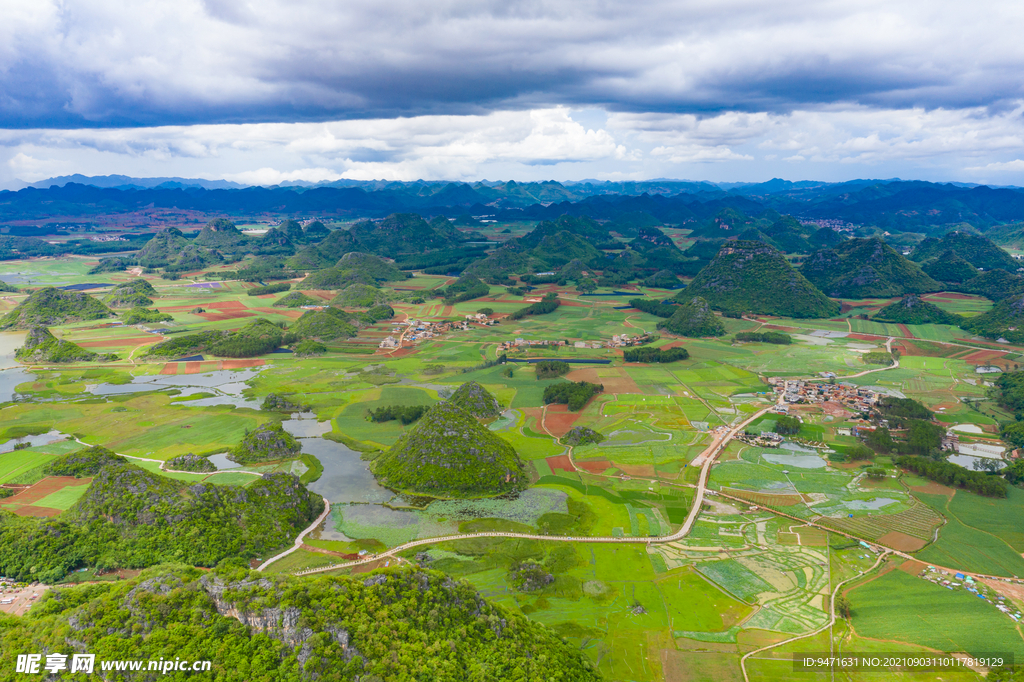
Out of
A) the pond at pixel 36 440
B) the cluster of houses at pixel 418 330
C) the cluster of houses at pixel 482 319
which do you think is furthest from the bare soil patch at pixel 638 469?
the cluster of houses at pixel 482 319

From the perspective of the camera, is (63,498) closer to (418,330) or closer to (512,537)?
(512,537)

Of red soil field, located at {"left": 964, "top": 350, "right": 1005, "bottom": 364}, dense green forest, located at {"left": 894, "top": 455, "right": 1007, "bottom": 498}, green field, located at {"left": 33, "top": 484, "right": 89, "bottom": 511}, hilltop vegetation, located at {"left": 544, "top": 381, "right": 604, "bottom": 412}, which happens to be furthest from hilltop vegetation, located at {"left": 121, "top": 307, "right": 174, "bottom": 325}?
red soil field, located at {"left": 964, "top": 350, "right": 1005, "bottom": 364}

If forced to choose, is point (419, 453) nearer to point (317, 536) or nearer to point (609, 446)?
point (317, 536)

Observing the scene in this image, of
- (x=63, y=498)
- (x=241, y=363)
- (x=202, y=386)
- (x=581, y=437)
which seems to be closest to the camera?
(x=63, y=498)

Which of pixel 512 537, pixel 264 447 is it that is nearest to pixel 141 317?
pixel 264 447

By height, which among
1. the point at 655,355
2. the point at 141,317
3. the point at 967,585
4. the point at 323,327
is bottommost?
the point at 967,585

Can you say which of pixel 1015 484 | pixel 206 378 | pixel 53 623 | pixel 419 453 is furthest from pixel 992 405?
pixel 206 378

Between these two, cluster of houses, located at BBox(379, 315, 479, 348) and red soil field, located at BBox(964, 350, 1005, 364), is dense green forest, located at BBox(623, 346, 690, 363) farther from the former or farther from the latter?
red soil field, located at BBox(964, 350, 1005, 364)
